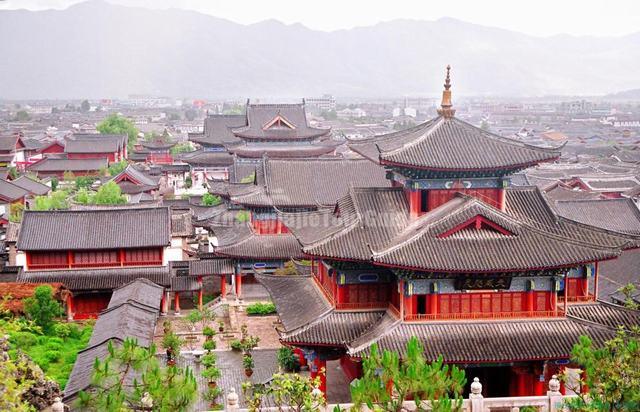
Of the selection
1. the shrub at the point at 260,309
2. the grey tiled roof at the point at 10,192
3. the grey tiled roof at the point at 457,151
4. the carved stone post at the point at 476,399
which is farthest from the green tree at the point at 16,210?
the carved stone post at the point at 476,399

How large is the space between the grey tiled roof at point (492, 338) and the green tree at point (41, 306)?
55.9 feet

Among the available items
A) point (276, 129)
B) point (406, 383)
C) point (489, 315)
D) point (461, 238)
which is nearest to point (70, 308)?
point (461, 238)

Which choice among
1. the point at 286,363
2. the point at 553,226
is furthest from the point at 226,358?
the point at 553,226

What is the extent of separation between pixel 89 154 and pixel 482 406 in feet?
261

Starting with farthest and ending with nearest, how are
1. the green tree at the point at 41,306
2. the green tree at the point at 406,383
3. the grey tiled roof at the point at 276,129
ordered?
the grey tiled roof at the point at 276,129 < the green tree at the point at 41,306 < the green tree at the point at 406,383

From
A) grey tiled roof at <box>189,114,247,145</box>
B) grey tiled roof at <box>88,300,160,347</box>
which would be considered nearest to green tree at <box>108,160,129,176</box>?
grey tiled roof at <box>189,114,247,145</box>

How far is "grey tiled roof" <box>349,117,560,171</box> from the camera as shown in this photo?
74.4ft

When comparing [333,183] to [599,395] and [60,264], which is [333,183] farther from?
[599,395]

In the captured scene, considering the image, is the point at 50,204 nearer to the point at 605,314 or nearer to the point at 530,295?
the point at 530,295

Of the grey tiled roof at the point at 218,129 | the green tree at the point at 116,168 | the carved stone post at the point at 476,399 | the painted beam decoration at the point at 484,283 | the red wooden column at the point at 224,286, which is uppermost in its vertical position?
the grey tiled roof at the point at 218,129

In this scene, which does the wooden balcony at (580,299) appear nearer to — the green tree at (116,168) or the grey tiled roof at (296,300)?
the grey tiled roof at (296,300)

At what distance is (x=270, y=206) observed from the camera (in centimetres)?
3922

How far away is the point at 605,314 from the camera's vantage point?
22.8m

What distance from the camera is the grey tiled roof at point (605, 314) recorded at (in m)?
22.3
